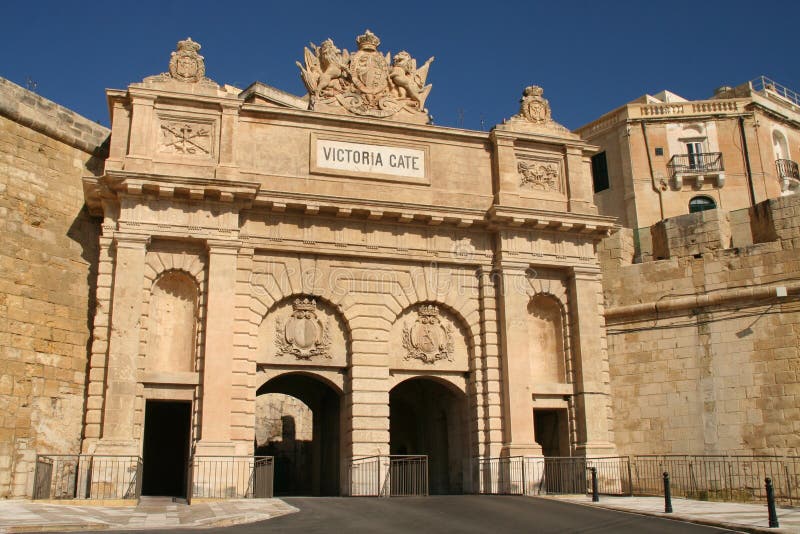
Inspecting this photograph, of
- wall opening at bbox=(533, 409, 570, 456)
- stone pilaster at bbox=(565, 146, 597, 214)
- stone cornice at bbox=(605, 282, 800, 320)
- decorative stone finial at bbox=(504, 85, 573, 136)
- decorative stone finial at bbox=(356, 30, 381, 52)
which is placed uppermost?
decorative stone finial at bbox=(356, 30, 381, 52)

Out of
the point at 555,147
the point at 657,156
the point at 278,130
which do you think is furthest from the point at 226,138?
the point at 657,156

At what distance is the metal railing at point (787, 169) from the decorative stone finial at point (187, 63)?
2345 cm

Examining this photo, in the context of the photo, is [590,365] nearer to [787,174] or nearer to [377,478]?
[377,478]

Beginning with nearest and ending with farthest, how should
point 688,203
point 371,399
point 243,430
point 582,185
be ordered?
point 243,430
point 371,399
point 582,185
point 688,203

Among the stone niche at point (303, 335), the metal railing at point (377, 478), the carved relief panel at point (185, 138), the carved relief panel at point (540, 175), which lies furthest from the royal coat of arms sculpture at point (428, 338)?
the carved relief panel at point (185, 138)

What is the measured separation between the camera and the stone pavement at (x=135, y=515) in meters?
13.0

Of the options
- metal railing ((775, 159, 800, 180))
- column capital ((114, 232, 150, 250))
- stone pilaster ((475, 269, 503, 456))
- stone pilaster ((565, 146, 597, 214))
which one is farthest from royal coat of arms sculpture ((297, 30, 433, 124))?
metal railing ((775, 159, 800, 180))

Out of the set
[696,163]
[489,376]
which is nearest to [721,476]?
[489,376]

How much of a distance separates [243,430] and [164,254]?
4288mm

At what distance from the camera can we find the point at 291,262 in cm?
2039

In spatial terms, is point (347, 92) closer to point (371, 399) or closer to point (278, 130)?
point (278, 130)

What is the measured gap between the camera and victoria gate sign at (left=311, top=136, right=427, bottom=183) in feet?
69.9

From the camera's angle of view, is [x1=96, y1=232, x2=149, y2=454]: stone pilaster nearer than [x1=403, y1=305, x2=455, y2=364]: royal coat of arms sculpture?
Yes

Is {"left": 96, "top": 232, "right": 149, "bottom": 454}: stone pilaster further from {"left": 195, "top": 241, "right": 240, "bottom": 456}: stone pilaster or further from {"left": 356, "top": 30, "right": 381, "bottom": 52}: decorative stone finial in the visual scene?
{"left": 356, "top": 30, "right": 381, "bottom": 52}: decorative stone finial
